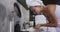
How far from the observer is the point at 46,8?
30.3 inches

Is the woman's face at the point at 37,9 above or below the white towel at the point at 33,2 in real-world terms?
below

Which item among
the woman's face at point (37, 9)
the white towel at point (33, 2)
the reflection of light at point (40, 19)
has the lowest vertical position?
the reflection of light at point (40, 19)

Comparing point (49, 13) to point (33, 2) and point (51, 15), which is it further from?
point (33, 2)

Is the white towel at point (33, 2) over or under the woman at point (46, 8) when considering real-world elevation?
over

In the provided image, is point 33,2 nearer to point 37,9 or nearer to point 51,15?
point 37,9

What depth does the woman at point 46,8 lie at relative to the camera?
76cm

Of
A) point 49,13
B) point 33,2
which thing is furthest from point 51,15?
point 33,2

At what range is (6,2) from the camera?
746mm

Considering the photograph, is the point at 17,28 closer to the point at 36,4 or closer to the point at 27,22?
the point at 27,22

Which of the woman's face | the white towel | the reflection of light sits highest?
the white towel

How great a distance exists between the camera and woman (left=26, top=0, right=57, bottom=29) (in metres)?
0.76

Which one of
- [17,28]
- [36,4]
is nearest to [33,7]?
[36,4]

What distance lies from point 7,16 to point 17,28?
116 mm

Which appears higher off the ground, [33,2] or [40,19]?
[33,2]
